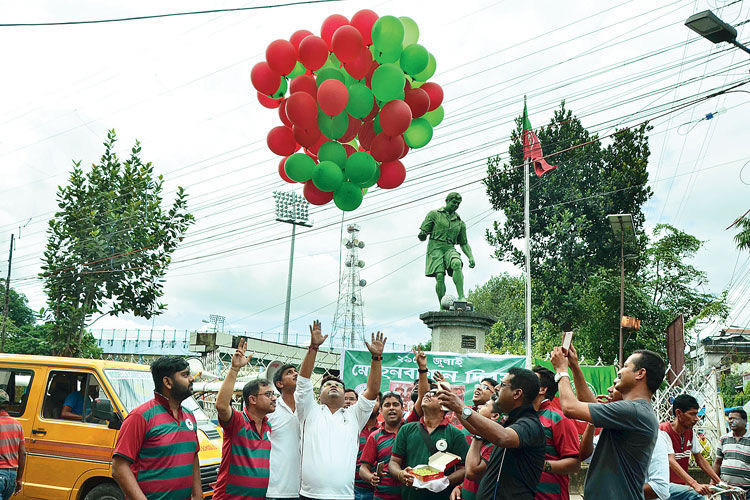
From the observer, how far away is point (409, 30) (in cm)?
639

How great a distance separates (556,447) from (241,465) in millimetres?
2225

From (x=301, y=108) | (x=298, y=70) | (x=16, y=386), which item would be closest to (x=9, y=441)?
(x=16, y=386)

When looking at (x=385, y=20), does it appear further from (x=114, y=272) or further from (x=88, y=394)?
(x=114, y=272)

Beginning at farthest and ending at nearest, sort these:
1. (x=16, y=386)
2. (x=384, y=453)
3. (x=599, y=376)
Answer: (x=599, y=376), (x=16, y=386), (x=384, y=453)

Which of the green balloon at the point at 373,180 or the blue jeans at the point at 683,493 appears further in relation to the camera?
the green balloon at the point at 373,180

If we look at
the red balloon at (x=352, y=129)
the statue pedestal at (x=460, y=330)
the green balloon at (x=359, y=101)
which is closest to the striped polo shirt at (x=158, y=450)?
the green balloon at (x=359, y=101)

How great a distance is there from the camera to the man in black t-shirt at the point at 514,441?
363 cm

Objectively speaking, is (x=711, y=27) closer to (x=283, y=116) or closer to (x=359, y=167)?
(x=359, y=167)

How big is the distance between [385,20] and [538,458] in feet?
13.3

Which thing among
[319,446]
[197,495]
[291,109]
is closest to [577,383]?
[319,446]

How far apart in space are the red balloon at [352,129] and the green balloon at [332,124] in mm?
126

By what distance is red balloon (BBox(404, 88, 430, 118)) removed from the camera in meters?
6.50

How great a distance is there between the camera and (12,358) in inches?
303

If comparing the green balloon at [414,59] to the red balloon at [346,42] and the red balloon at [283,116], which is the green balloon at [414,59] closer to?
the red balloon at [346,42]
